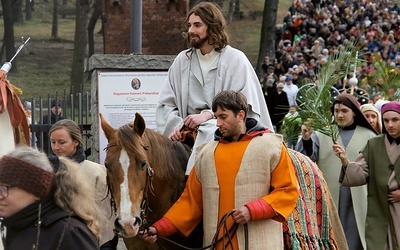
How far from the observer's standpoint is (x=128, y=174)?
21.8ft

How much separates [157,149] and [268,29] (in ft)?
92.0

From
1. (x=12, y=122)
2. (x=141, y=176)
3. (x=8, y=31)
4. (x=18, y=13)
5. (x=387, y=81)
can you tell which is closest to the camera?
(x=141, y=176)

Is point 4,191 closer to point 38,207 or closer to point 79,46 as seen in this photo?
point 38,207

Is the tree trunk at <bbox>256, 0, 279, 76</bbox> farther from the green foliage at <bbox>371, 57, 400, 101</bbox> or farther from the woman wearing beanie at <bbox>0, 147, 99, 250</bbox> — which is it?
the woman wearing beanie at <bbox>0, 147, 99, 250</bbox>

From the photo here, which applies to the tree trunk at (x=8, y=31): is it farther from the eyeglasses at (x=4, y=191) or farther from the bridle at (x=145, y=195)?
the eyeglasses at (x=4, y=191)

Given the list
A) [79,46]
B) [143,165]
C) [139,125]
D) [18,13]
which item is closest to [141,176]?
[143,165]

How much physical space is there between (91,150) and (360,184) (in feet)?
10.5

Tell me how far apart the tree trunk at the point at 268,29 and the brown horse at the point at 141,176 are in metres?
27.2

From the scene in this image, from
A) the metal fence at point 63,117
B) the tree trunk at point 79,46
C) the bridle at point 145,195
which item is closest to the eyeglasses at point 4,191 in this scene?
the bridle at point 145,195

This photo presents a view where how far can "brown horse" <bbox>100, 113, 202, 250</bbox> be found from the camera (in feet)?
21.4

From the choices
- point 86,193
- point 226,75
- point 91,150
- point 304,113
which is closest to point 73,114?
point 91,150

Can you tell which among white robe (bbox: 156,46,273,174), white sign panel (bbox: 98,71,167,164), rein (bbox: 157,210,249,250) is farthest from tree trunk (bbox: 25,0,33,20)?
rein (bbox: 157,210,249,250)

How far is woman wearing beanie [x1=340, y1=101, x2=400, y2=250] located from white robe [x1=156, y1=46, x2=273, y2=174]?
1549mm

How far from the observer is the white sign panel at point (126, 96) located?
10.7 meters
